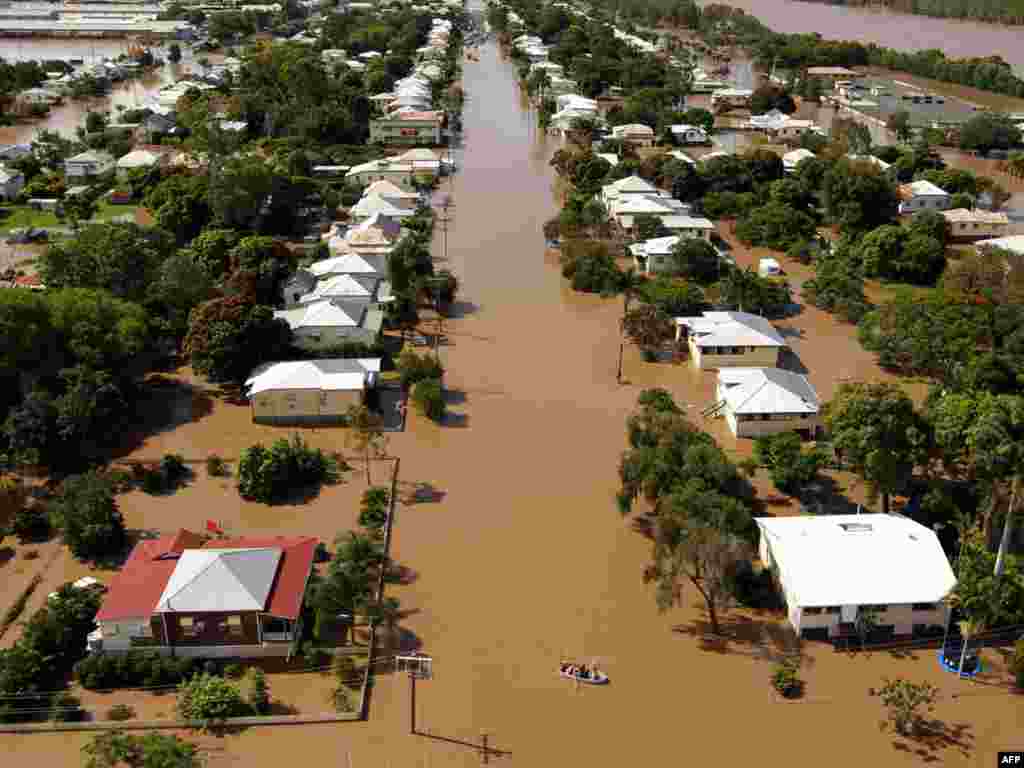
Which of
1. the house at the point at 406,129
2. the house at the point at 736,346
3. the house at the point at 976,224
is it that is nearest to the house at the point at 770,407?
the house at the point at 736,346

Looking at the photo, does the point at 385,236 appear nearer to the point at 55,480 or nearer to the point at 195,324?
the point at 195,324

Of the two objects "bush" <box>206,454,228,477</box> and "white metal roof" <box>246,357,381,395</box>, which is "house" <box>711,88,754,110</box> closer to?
"white metal roof" <box>246,357,381,395</box>

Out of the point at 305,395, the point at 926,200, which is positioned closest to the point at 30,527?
the point at 305,395

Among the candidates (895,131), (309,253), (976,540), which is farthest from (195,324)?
(895,131)

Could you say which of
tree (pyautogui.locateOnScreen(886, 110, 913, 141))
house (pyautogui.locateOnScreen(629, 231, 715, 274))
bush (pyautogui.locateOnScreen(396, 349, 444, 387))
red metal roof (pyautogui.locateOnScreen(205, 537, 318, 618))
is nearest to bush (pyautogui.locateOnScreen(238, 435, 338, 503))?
red metal roof (pyautogui.locateOnScreen(205, 537, 318, 618))

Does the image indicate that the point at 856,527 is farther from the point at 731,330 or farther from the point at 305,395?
the point at 305,395
